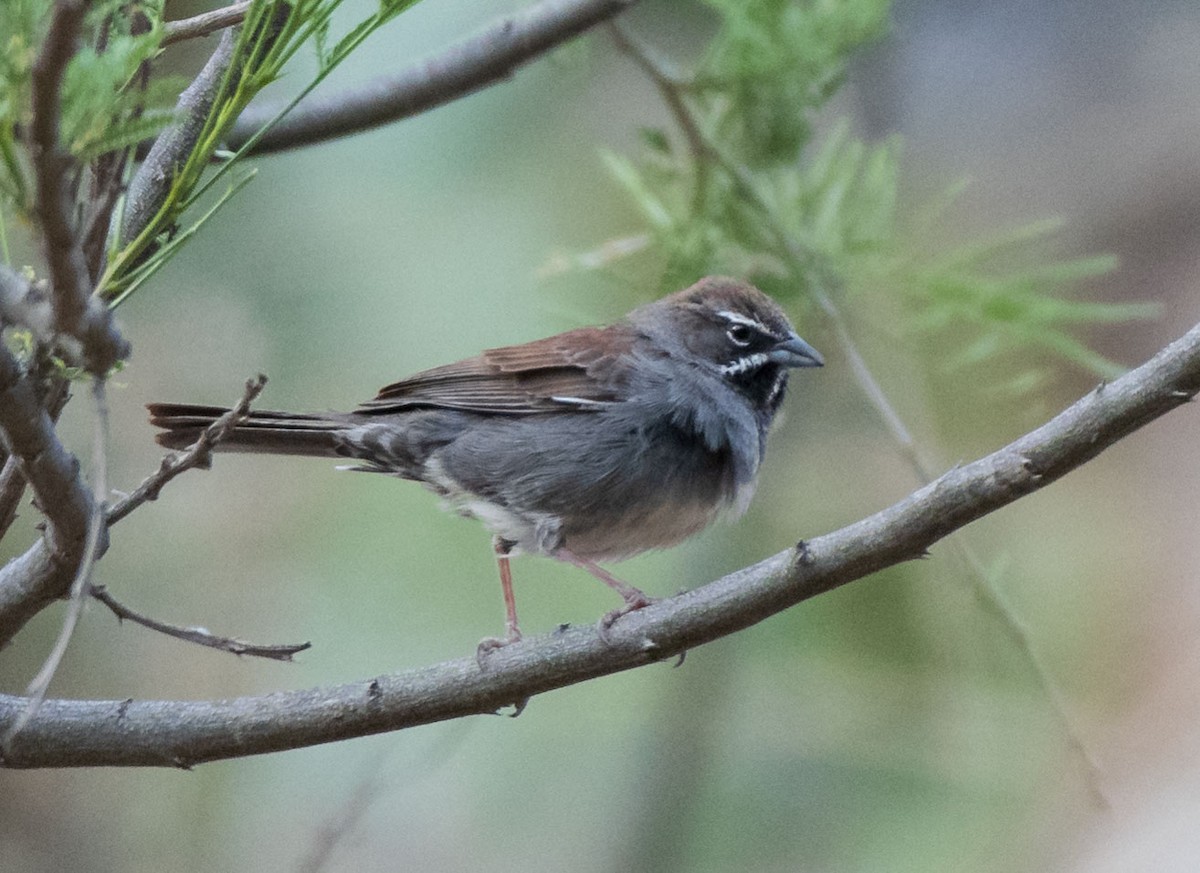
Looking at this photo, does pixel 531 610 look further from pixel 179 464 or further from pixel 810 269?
pixel 179 464

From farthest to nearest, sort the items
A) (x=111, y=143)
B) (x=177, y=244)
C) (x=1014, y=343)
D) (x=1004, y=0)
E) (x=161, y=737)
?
1. (x=1004, y=0)
2. (x=1014, y=343)
3. (x=161, y=737)
4. (x=177, y=244)
5. (x=111, y=143)

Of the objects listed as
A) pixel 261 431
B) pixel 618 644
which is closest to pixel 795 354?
pixel 261 431

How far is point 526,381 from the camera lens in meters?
4.96

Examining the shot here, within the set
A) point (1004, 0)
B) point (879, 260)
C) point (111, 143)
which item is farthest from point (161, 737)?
point (1004, 0)

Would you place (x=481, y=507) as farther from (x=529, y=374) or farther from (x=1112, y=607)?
(x=1112, y=607)

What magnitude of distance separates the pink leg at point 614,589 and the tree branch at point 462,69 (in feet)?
5.48

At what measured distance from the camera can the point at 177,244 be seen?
2139mm

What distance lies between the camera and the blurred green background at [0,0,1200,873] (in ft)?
19.8

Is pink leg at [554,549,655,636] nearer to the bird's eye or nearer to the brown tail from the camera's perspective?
the brown tail

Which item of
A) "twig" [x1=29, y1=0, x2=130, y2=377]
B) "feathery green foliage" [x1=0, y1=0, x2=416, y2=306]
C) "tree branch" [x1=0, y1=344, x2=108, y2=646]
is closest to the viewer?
"twig" [x1=29, y1=0, x2=130, y2=377]

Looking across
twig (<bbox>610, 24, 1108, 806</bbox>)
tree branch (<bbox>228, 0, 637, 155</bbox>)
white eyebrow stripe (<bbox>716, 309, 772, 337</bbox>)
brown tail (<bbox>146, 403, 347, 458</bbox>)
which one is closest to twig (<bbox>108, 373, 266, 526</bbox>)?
brown tail (<bbox>146, 403, 347, 458</bbox>)

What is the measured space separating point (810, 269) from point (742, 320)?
331 mm

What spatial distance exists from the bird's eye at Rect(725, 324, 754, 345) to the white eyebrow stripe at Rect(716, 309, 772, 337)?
0.06ft

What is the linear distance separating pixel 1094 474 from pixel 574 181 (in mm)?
3462
